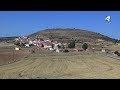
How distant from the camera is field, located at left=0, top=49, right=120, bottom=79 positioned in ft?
52.9

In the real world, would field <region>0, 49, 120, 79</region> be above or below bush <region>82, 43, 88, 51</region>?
below

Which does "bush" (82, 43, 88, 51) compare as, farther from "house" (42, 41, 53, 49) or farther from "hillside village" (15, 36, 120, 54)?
"house" (42, 41, 53, 49)

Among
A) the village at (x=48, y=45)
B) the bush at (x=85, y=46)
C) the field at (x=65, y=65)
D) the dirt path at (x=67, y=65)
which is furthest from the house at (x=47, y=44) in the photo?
the bush at (x=85, y=46)

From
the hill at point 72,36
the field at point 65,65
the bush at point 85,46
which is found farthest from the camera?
the bush at point 85,46

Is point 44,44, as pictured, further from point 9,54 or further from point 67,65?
point 9,54

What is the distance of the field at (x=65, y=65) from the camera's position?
16.1 metres

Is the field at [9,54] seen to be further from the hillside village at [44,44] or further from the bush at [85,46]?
the bush at [85,46]

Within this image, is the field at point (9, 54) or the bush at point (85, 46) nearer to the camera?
the field at point (9, 54)

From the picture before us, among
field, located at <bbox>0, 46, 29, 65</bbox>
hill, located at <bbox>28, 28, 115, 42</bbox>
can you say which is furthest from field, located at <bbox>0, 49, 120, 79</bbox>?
hill, located at <bbox>28, 28, 115, 42</bbox>

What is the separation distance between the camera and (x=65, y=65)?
19.4m

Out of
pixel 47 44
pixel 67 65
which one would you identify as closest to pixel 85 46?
pixel 67 65
